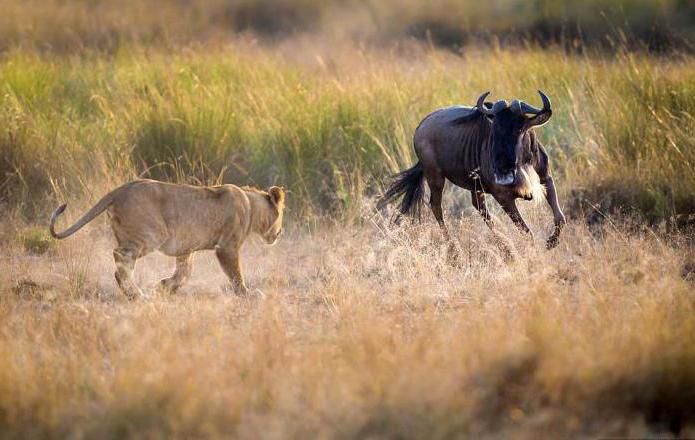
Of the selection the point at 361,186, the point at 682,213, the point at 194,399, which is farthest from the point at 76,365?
the point at 682,213

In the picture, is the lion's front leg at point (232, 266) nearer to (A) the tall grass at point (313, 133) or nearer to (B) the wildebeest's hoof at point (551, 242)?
(A) the tall grass at point (313, 133)

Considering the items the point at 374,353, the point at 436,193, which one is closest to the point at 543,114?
the point at 436,193

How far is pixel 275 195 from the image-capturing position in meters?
7.82

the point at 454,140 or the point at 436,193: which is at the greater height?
the point at 454,140

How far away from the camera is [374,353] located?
527 cm

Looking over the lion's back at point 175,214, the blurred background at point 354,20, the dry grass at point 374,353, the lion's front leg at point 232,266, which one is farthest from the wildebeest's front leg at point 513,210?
the blurred background at point 354,20

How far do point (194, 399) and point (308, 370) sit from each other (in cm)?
61

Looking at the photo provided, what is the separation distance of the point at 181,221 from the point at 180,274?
0.52 m

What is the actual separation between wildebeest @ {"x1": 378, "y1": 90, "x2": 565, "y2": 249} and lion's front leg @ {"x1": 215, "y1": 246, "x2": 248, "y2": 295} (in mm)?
1982

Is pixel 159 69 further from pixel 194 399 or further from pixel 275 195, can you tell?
pixel 194 399

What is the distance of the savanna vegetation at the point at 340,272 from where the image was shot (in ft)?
15.3

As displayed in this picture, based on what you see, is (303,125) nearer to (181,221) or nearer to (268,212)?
(268,212)

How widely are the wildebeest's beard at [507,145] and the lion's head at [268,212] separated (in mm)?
1621

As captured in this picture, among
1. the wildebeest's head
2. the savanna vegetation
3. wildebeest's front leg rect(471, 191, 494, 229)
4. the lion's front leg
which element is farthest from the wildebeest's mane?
the lion's front leg
